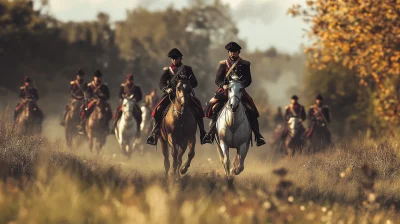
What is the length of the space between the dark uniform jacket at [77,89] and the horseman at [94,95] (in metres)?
0.74

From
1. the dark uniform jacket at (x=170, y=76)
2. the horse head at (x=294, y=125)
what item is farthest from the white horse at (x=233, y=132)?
the horse head at (x=294, y=125)

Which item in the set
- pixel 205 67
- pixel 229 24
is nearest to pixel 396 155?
pixel 205 67

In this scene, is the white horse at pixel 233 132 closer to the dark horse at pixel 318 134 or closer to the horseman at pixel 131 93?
the horseman at pixel 131 93

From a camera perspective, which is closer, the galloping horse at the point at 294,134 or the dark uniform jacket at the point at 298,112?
the dark uniform jacket at the point at 298,112

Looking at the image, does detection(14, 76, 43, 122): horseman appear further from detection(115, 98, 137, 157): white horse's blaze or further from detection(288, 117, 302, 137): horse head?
detection(288, 117, 302, 137): horse head

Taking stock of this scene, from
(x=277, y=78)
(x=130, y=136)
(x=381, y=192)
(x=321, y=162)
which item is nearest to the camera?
(x=381, y=192)

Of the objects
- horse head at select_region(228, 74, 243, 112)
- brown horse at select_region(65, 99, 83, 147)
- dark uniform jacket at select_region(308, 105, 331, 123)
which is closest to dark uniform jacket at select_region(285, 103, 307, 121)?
dark uniform jacket at select_region(308, 105, 331, 123)

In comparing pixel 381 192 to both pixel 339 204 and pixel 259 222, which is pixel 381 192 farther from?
pixel 259 222

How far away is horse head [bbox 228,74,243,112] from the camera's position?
1347cm

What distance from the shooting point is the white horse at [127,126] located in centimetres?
2280

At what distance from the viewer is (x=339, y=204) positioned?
1218 centimetres

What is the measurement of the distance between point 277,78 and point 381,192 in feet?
497

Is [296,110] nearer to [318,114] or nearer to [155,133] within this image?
[318,114]

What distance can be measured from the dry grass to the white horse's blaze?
6.00 metres
